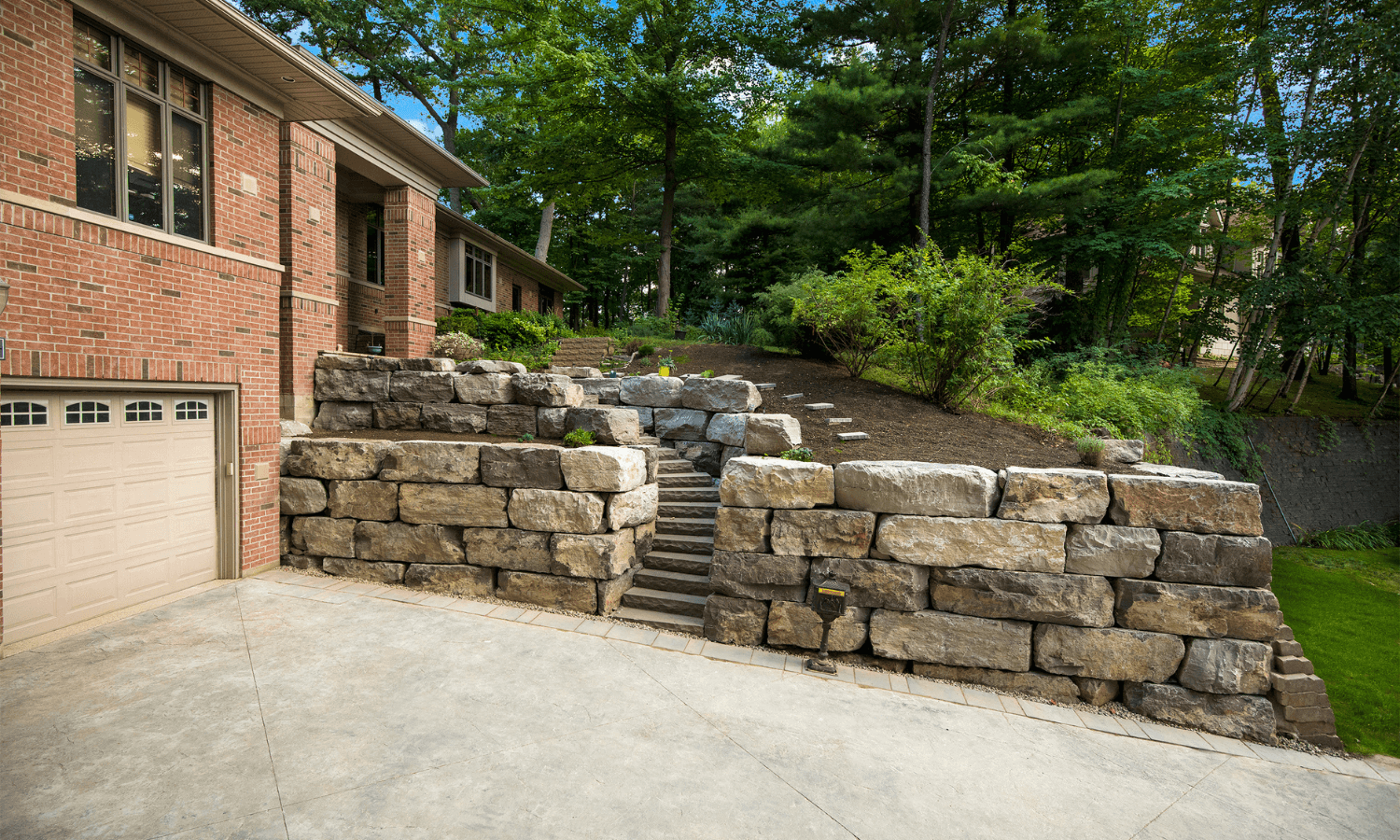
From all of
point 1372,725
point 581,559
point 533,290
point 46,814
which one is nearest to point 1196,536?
point 1372,725

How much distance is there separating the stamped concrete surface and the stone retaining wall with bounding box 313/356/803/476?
2.88 meters

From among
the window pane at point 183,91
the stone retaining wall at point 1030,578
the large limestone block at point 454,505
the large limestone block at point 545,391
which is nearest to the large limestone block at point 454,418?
the large limestone block at point 545,391

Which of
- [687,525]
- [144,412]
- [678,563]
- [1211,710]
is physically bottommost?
[1211,710]

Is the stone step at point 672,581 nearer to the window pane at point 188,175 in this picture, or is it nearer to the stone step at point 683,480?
the stone step at point 683,480

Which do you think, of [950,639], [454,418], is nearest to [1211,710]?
[950,639]

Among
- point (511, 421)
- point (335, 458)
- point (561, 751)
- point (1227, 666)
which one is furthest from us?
point (511, 421)

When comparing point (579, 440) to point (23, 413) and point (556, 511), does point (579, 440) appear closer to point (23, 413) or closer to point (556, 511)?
point (556, 511)

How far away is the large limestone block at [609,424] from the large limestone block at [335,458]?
209 centimetres

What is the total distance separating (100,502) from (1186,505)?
29.2 ft

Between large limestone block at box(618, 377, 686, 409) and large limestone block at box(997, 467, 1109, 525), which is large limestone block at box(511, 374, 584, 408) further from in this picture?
large limestone block at box(997, 467, 1109, 525)

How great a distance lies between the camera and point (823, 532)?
4.66 metres

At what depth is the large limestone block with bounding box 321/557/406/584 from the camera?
19.2 ft

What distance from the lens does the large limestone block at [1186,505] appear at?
4.21 metres

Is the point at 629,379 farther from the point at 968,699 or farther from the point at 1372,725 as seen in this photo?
the point at 1372,725
